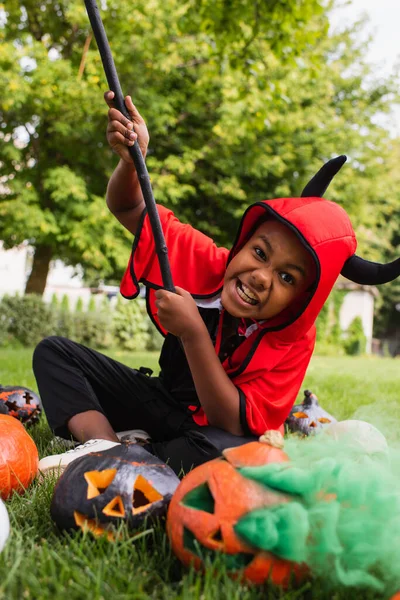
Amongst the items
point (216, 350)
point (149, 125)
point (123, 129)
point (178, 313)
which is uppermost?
point (149, 125)

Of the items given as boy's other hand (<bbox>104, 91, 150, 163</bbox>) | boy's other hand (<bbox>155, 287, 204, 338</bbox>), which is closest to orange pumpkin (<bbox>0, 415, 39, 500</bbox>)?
boy's other hand (<bbox>155, 287, 204, 338</bbox>)

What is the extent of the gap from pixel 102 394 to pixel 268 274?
107 centimetres

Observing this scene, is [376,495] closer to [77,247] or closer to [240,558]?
[240,558]

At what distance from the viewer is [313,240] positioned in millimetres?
2082

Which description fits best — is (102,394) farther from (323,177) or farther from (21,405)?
(323,177)

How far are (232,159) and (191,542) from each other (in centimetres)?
1288

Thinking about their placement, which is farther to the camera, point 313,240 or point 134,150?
point 313,240

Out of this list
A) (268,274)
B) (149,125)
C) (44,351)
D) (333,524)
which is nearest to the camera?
(333,524)

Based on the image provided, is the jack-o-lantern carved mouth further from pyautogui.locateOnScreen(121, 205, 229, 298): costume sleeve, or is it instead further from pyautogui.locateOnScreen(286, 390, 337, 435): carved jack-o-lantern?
pyautogui.locateOnScreen(286, 390, 337, 435): carved jack-o-lantern

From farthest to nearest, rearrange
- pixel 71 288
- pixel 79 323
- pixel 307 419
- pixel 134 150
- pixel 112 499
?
pixel 71 288, pixel 79 323, pixel 307 419, pixel 134 150, pixel 112 499

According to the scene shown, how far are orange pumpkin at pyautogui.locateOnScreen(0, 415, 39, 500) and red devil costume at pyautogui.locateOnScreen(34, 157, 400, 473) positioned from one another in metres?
0.46

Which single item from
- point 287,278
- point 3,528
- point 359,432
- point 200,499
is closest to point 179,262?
point 287,278

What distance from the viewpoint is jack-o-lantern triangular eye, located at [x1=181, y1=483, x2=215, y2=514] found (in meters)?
1.44

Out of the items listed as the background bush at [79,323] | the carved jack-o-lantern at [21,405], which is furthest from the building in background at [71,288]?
the carved jack-o-lantern at [21,405]
